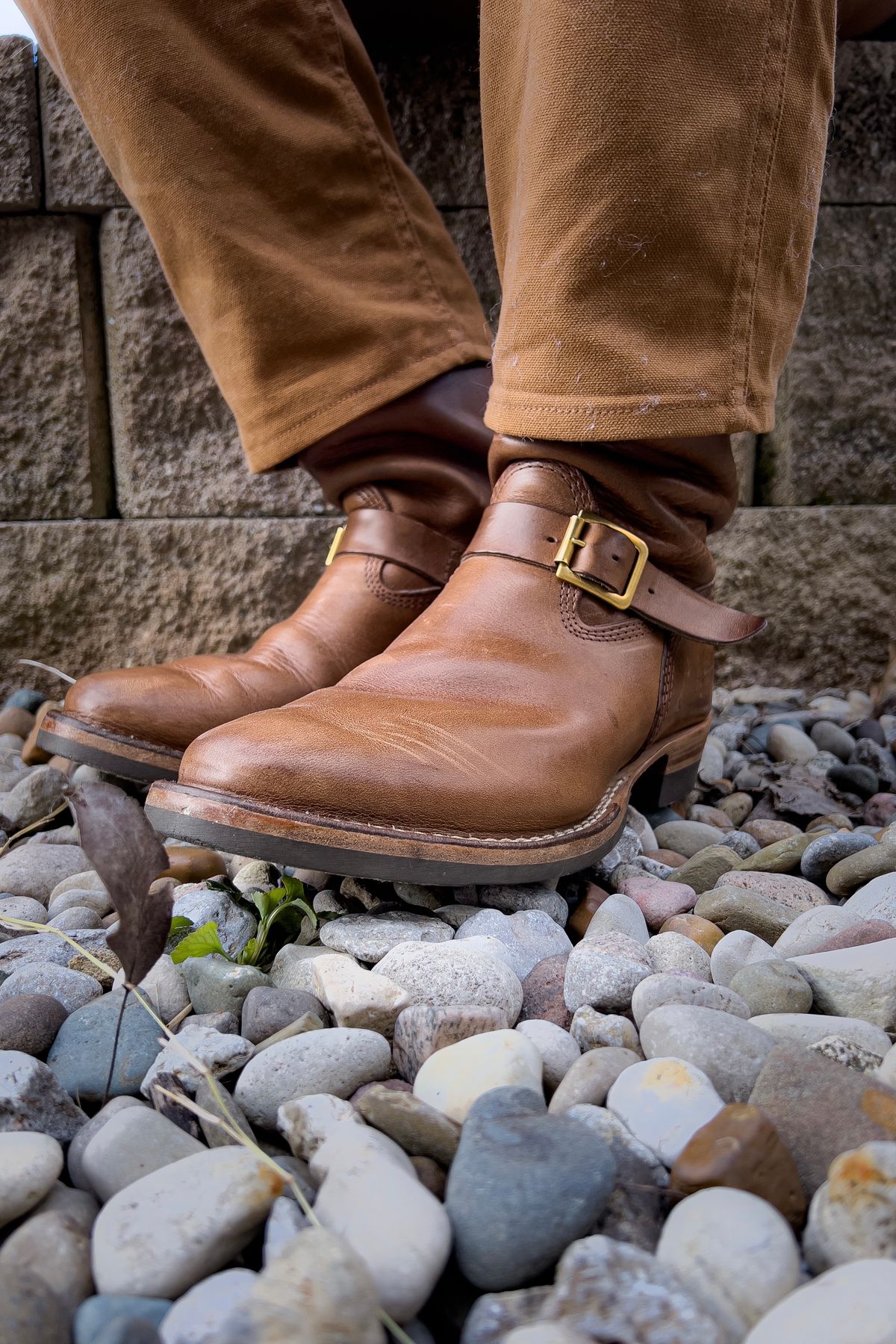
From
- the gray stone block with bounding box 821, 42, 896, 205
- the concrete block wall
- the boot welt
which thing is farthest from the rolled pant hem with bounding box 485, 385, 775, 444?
the gray stone block with bounding box 821, 42, 896, 205

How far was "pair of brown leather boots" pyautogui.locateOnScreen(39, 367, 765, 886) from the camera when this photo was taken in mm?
828

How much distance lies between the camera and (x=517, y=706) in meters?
0.93

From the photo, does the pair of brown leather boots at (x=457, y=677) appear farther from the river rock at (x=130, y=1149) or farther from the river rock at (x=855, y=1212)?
the river rock at (x=855, y=1212)

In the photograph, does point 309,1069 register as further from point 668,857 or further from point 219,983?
point 668,857

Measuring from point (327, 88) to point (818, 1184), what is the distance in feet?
4.66

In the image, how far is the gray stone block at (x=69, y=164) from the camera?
1.84 m

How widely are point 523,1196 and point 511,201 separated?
0.94m

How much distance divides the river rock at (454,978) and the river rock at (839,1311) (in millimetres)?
322

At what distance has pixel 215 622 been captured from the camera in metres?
2.00

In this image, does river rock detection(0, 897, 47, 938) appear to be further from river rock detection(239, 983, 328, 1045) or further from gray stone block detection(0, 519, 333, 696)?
gray stone block detection(0, 519, 333, 696)

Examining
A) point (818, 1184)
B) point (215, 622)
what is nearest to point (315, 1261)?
point (818, 1184)

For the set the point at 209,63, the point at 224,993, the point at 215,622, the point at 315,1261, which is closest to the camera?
the point at 315,1261

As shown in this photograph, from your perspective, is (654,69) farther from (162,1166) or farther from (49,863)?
(49,863)

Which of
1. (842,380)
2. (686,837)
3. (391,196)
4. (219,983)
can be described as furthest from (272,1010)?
(842,380)
